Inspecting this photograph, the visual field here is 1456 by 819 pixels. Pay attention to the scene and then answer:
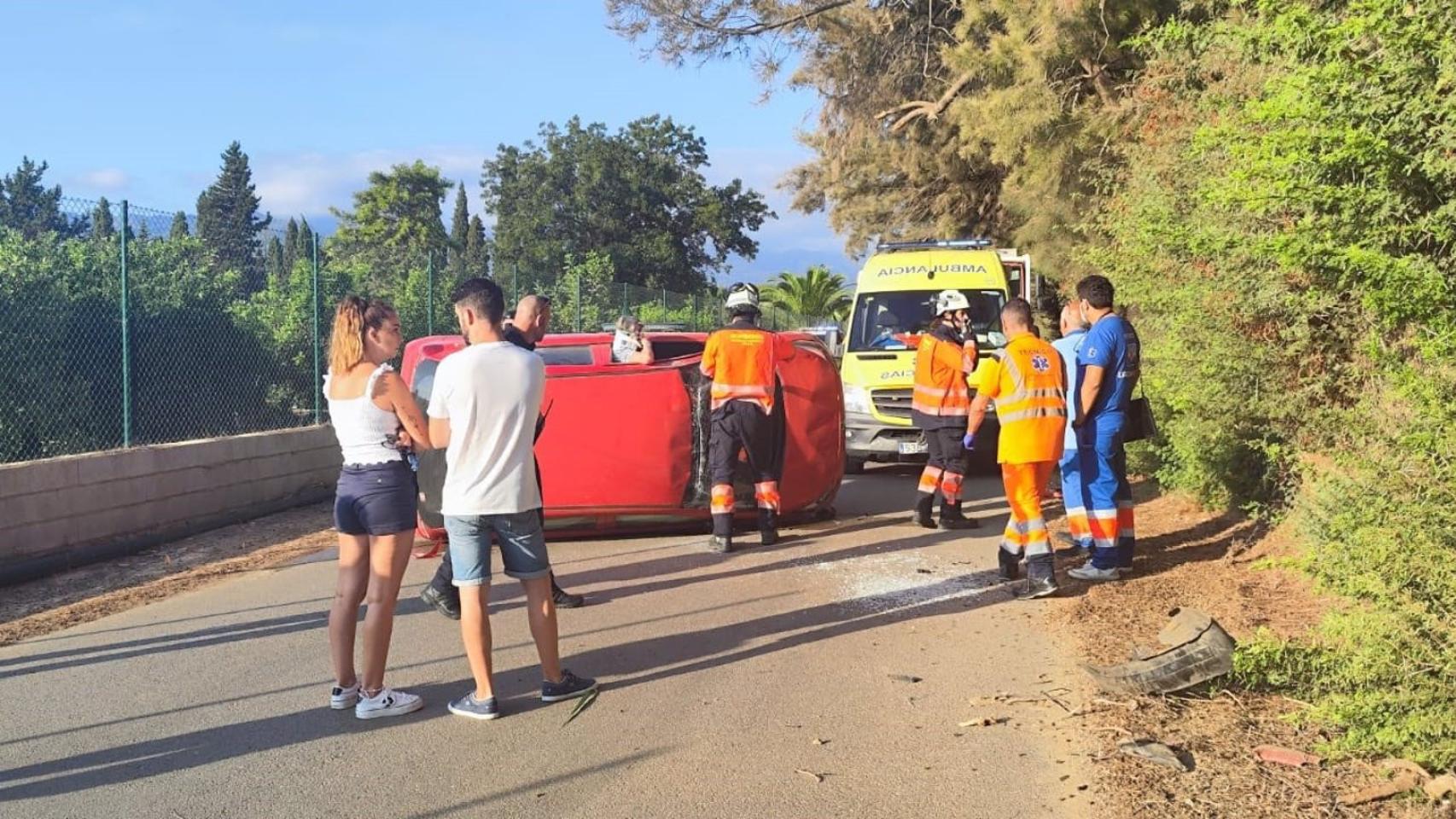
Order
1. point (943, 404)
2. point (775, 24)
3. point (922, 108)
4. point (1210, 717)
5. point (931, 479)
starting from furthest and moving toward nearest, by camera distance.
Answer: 1. point (922, 108)
2. point (775, 24)
3. point (931, 479)
4. point (943, 404)
5. point (1210, 717)

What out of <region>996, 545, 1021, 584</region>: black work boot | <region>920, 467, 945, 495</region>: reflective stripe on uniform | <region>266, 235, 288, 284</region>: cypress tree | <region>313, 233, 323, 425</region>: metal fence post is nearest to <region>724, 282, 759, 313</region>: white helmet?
<region>920, 467, 945, 495</region>: reflective stripe on uniform

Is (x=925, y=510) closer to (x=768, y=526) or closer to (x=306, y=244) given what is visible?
(x=768, y=526)

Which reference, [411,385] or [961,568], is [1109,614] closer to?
[961,568]

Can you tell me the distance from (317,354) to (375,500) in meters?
7.86

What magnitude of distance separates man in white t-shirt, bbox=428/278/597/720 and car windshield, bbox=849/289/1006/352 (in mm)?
8493

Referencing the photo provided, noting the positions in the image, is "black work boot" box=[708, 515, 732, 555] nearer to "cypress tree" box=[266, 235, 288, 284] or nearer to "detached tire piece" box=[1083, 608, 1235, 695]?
"detached tire piece" box=[1083, 608, 1235, 695]

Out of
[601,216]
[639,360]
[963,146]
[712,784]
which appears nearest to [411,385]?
[639,360]

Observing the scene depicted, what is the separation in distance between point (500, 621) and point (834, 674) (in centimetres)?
214

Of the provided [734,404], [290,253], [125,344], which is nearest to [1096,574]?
[734,404]

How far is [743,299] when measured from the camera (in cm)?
888

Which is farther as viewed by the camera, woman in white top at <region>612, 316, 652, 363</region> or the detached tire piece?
woman in white top at <region>612, 316, 652, 363</region>

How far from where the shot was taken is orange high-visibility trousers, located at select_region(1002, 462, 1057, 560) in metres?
7.06

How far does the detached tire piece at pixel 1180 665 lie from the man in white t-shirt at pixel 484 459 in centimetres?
256

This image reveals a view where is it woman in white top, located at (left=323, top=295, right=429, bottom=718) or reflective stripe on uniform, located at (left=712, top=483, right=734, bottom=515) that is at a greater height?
woman in white top, located at (left=323, top=295, right=429, bottom=718)
